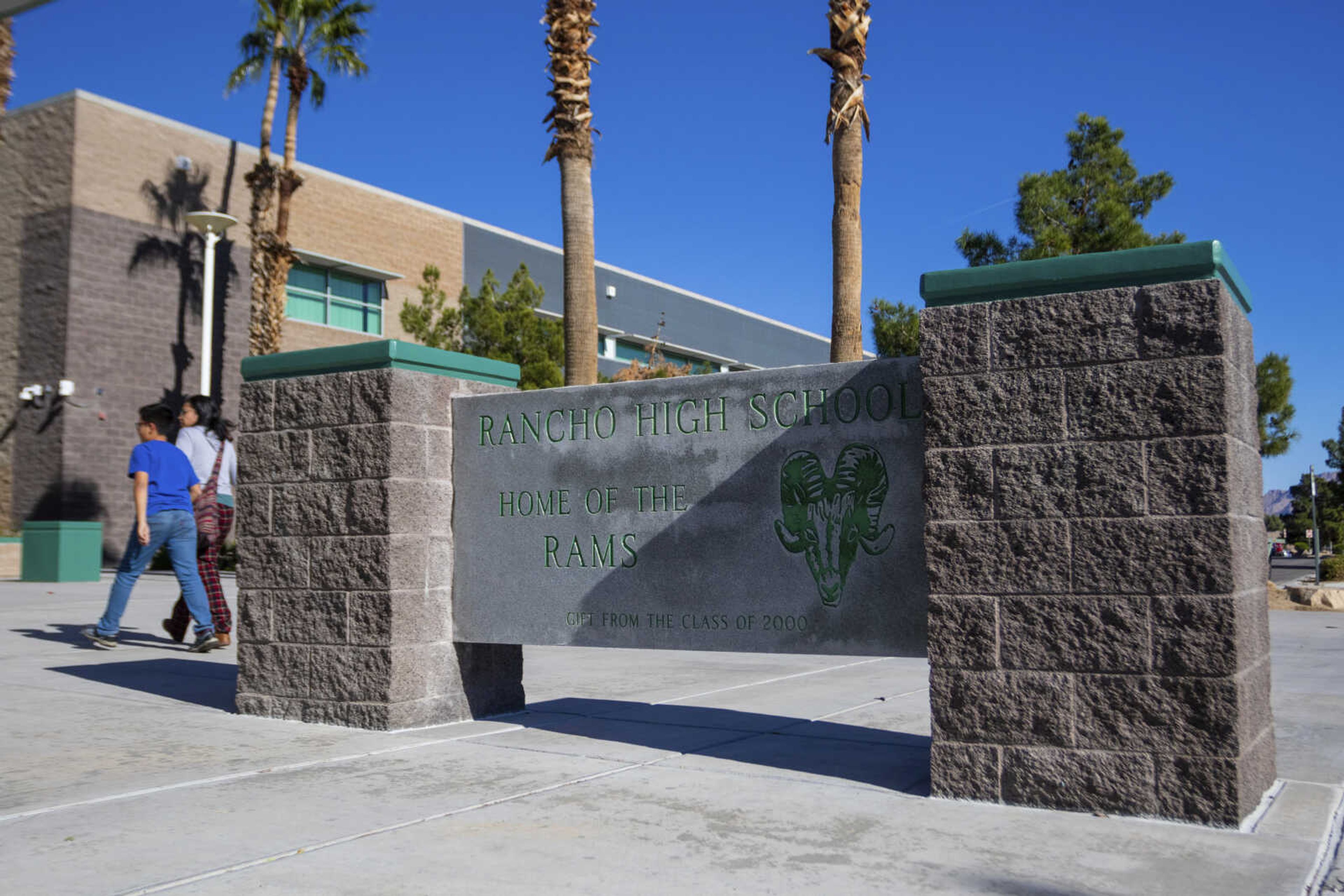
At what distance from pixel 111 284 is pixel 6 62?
5316 millimetres

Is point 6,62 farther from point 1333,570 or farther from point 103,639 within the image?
point 1333,570

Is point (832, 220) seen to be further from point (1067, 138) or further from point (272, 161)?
point (272, 161)

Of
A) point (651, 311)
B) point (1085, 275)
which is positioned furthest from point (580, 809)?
point (651, 311)

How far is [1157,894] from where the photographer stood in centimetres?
328

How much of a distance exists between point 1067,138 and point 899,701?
66.4ft

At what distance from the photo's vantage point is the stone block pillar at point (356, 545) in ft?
19.9

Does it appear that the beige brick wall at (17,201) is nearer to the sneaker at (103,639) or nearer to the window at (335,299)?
the window at (335,299)

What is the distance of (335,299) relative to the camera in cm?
2905

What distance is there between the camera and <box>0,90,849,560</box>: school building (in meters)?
23.6

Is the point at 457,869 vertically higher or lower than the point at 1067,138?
lower

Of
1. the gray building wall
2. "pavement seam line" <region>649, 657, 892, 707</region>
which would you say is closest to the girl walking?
"pavement seam line" <region>649, 657, 892, 707</region>

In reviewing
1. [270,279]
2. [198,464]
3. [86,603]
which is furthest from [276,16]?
[198,464]

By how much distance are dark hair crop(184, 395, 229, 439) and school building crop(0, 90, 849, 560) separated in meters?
13.2

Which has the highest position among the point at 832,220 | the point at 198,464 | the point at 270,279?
the point at 270,279
